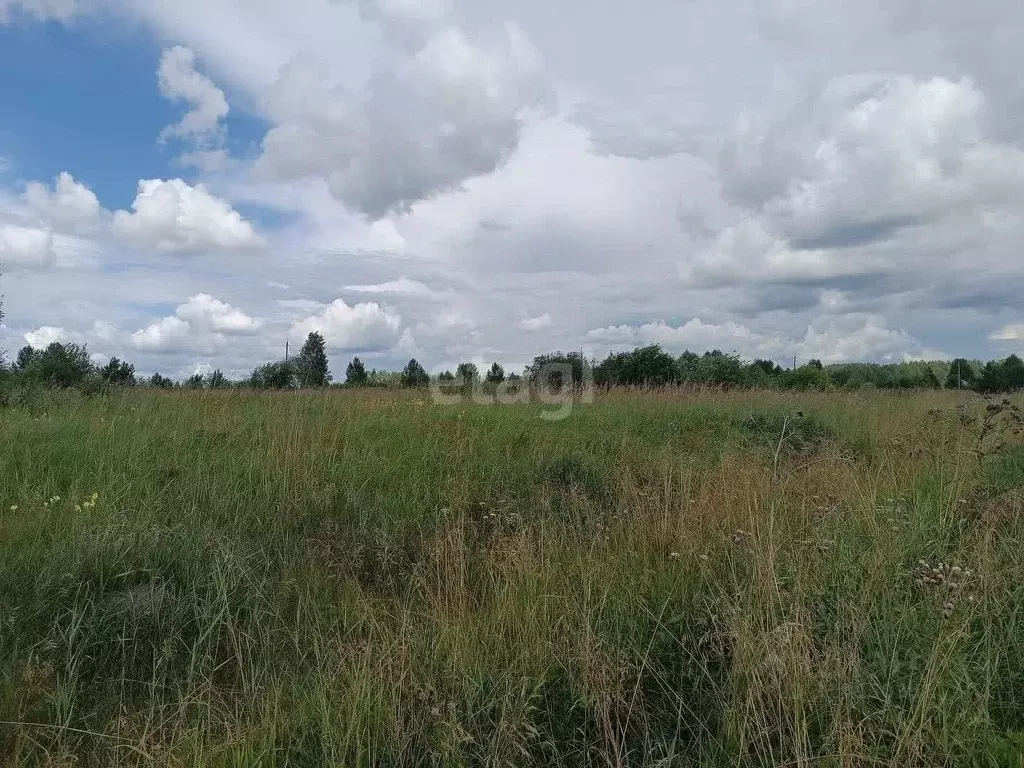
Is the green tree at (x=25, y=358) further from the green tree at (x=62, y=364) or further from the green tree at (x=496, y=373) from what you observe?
the green tree at (x=496, y=373)

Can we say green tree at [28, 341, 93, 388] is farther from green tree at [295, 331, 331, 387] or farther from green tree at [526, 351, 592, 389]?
green tree at [526, 351, 592, 389]

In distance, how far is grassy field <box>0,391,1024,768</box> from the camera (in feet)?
6.57

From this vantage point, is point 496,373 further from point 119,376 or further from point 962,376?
point 962,376

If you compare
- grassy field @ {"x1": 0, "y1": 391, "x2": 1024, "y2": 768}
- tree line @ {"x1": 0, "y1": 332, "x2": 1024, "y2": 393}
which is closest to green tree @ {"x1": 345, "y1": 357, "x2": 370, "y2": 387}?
tree line @ {"x1": 0, "y1": 332, "x2": 1024, "y2": 393}

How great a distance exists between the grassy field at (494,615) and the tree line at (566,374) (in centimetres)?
548

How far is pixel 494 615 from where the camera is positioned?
279 cm

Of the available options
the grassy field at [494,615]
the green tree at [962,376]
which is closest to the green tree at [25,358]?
the grassy field at [494,615]

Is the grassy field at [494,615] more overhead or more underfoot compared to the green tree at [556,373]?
more underfoot

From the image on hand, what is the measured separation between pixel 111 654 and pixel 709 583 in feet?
Answer: 8.99

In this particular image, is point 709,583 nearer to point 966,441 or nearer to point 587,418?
point 966,441

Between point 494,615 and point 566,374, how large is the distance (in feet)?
40.4

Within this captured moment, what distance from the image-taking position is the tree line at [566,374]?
1055 centimetres

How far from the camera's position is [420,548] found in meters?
4.03

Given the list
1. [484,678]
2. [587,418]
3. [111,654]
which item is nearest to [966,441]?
[587,418]
